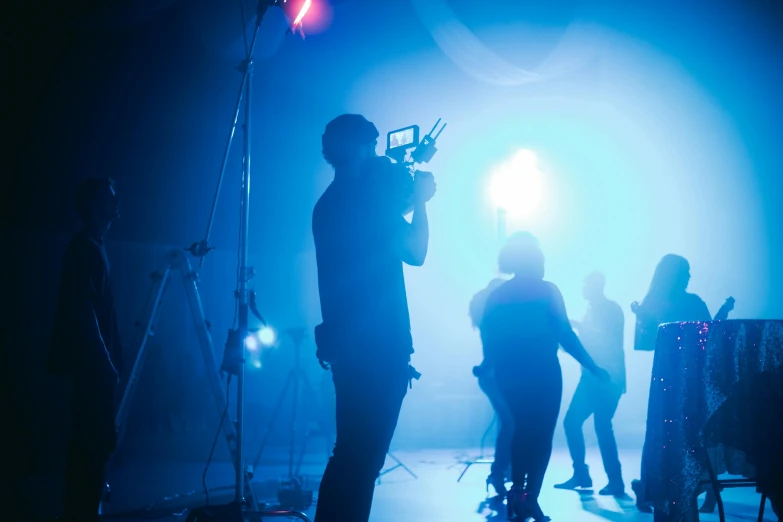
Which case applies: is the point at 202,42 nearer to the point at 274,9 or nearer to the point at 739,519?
the point at 274,9

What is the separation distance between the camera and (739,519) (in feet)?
11.6

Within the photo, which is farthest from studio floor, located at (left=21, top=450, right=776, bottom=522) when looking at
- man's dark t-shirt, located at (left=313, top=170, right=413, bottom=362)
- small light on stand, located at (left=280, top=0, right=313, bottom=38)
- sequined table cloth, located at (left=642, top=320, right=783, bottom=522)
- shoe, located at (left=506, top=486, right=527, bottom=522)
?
small light on stand, located at (left=280, top=0, right=313, bottom=38)

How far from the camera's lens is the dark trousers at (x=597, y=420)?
451 centimetres

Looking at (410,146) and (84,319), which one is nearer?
(410,146)

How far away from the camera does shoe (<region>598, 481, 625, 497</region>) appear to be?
4438mm

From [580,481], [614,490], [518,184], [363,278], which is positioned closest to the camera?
[363,278]

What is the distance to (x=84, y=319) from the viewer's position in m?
2.66

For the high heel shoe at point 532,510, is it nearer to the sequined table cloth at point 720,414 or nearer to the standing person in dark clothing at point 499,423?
the standing person in dark clothing at point 499,423

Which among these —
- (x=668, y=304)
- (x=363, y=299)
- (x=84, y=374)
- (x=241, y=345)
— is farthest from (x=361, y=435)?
(x=668, y=304)

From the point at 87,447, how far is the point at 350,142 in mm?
1855

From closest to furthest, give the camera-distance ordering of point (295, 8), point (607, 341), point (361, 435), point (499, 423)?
point (361, 435) < point (295, 8) < point (607, 341) < point (499, 423)

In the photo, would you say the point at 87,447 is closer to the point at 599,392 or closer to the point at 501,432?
the point at 501,432

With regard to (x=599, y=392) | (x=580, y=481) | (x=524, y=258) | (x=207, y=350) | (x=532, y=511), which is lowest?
(x=580, y=481)

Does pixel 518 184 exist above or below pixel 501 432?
above
